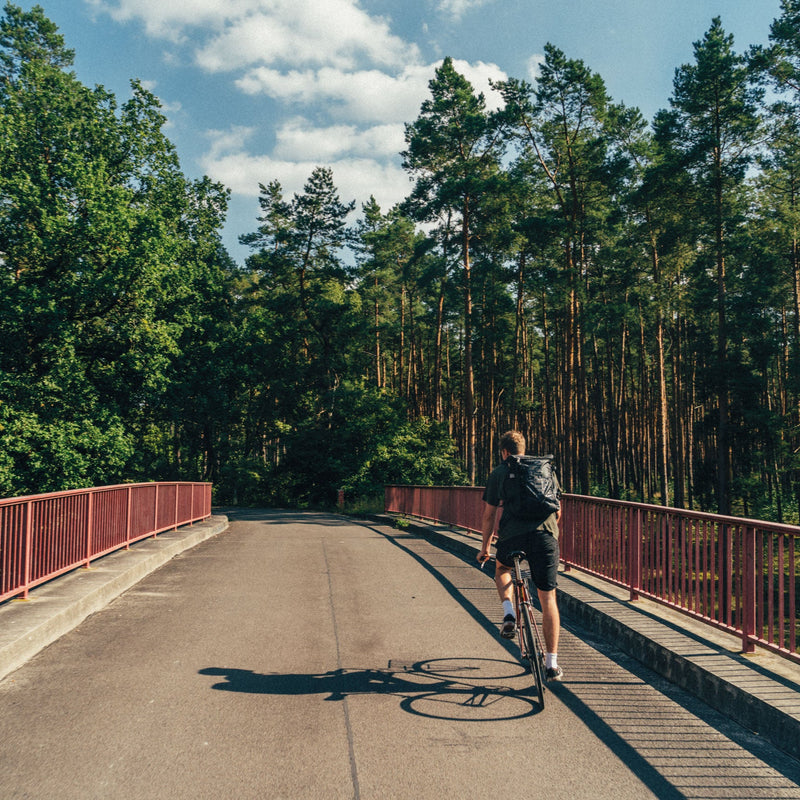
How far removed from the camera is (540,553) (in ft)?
17.4

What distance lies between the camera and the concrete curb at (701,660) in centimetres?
432

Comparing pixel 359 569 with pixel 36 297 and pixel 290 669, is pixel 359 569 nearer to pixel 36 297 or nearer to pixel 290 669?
pixel 290 669

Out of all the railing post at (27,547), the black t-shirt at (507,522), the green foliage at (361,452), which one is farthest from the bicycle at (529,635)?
→ the green foliage at (361,452)

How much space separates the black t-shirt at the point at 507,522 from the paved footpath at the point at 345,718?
1.12m

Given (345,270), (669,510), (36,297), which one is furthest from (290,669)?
(345,270)

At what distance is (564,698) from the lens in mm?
5047

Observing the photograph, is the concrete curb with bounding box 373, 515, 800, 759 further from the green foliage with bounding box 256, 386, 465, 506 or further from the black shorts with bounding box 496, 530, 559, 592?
the green foliage with bounding box 256, 386, 465, 506

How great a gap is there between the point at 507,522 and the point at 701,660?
67.2 inches

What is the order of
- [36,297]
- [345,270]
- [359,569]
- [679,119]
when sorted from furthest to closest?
[345,270] → [679,119] → [36,297] → [359,569]

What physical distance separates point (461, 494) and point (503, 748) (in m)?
12.2

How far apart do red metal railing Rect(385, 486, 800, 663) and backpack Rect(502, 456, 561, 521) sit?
1471mm

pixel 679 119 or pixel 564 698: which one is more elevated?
pixel 679 119

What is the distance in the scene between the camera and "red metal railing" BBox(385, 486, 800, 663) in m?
5.09

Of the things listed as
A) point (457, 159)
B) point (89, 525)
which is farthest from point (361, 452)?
point (89, 525)
